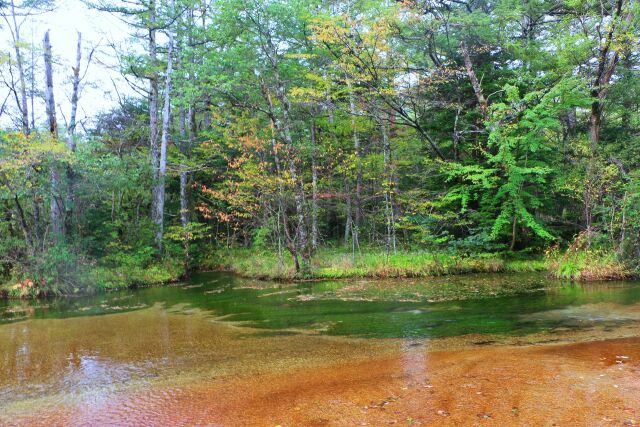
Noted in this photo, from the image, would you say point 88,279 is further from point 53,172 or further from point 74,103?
point 74,103

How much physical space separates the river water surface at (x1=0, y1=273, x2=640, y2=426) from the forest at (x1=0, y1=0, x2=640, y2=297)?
12.7 feet

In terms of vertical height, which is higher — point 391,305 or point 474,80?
point 474,80

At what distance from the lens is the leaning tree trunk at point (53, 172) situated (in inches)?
580

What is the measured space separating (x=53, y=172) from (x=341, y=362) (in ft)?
45.2

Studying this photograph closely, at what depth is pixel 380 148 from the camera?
1983cm

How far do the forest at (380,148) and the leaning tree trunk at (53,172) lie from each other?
0.06 metres

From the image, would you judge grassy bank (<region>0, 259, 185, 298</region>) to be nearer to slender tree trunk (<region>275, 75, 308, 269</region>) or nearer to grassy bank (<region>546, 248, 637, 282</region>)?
slender tree trunk (<region>275, 75, 308, 269</region>)

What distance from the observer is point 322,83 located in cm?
1630

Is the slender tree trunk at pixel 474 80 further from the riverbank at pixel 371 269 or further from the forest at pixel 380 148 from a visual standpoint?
the riverbank at pixel 371 269

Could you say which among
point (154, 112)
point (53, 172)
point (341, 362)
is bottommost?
point (341, 362)

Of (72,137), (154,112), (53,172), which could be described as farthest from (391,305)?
(154,112)

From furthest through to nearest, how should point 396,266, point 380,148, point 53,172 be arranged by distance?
point 380,148 < point 53,172 < point 396,266

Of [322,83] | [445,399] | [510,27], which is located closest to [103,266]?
[322,83]

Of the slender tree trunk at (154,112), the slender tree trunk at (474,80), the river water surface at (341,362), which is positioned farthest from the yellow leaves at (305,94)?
the river water surface at (341,362)
